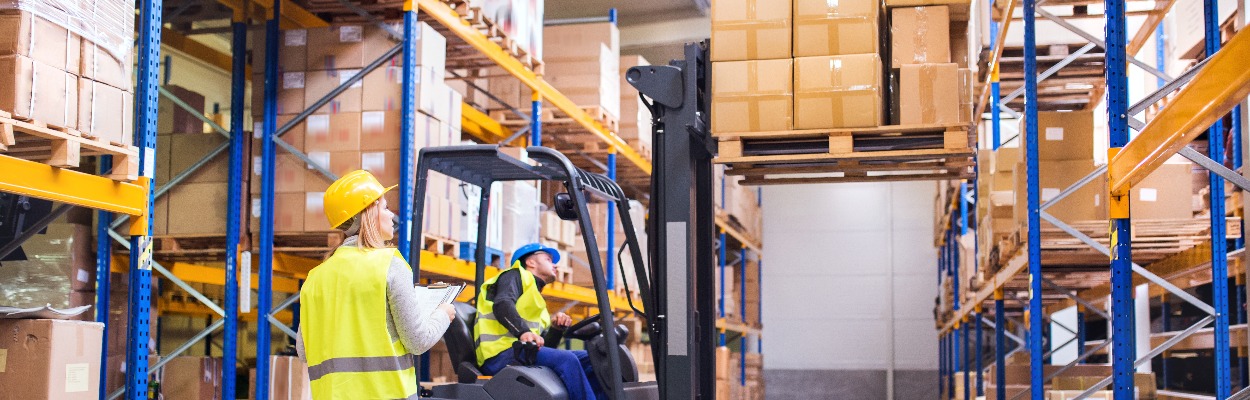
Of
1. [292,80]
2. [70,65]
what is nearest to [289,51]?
[292,80]

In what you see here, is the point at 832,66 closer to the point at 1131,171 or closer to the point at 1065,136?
the point at 1131,171

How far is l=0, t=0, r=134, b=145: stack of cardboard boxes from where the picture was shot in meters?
4.79

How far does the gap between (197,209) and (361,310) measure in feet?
15.0

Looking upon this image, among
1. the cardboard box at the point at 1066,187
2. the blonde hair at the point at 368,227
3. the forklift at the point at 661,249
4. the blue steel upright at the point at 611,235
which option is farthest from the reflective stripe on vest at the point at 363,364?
the blue steel upright at the point at 611,235

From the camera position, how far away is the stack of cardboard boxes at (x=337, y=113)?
794 cm

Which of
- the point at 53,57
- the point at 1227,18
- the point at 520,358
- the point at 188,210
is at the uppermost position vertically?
the point at 1227,18

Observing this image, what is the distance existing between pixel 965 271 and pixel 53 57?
385 inches

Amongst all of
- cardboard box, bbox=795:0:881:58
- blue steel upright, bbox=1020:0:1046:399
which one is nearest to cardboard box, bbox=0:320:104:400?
cardboard box, bbox=795:0:881:58

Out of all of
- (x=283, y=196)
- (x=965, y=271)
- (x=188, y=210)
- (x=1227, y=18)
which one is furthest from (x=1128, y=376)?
(x=965, y=271)

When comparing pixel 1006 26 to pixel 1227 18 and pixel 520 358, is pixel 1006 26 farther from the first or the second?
pixel 520 358

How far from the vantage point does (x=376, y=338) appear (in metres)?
4.11

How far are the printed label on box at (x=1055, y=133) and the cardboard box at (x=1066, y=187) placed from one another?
145mm

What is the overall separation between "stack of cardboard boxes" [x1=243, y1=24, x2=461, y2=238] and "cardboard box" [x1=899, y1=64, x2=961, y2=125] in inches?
147

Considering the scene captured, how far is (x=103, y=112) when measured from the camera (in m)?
5.21
